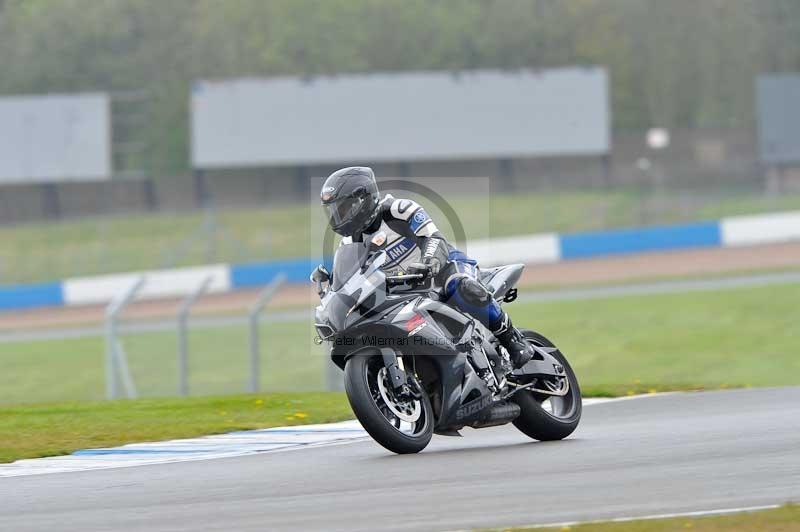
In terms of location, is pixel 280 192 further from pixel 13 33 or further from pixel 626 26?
pixel 626 26

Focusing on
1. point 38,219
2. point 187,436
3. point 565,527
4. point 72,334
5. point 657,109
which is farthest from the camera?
point 657,109

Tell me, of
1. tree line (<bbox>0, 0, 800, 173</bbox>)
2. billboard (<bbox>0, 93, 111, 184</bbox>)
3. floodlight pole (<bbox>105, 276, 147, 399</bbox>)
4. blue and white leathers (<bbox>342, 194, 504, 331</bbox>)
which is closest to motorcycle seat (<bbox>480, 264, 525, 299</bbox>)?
blue and white leathers (<bbox>342, 194, 504, 331</bbox>)

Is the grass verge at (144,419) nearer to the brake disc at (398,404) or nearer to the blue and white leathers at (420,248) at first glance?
the brake disc at (398,404)

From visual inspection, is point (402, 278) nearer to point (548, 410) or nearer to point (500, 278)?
point (500, 278)

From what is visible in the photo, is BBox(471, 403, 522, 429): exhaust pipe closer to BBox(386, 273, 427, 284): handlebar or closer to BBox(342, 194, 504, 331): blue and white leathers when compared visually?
BBox(342, 194, 504, 331): blue and white leathers

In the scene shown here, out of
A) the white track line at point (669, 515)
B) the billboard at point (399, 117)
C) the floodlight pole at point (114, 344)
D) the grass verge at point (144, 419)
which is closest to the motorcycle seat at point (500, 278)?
the grass verge at point (144, 419)

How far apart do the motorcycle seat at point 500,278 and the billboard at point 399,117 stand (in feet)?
141

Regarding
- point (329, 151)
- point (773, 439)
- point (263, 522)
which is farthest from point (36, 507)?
point (329, 151)

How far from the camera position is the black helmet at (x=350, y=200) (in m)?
8.32

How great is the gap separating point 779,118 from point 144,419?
44.8 meters

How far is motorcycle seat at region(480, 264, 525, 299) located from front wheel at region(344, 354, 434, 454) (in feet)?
3.57

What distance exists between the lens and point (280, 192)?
53.1 m

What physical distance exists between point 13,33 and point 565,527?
188 ft

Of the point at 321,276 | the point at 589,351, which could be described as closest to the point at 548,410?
the point at 321,276
